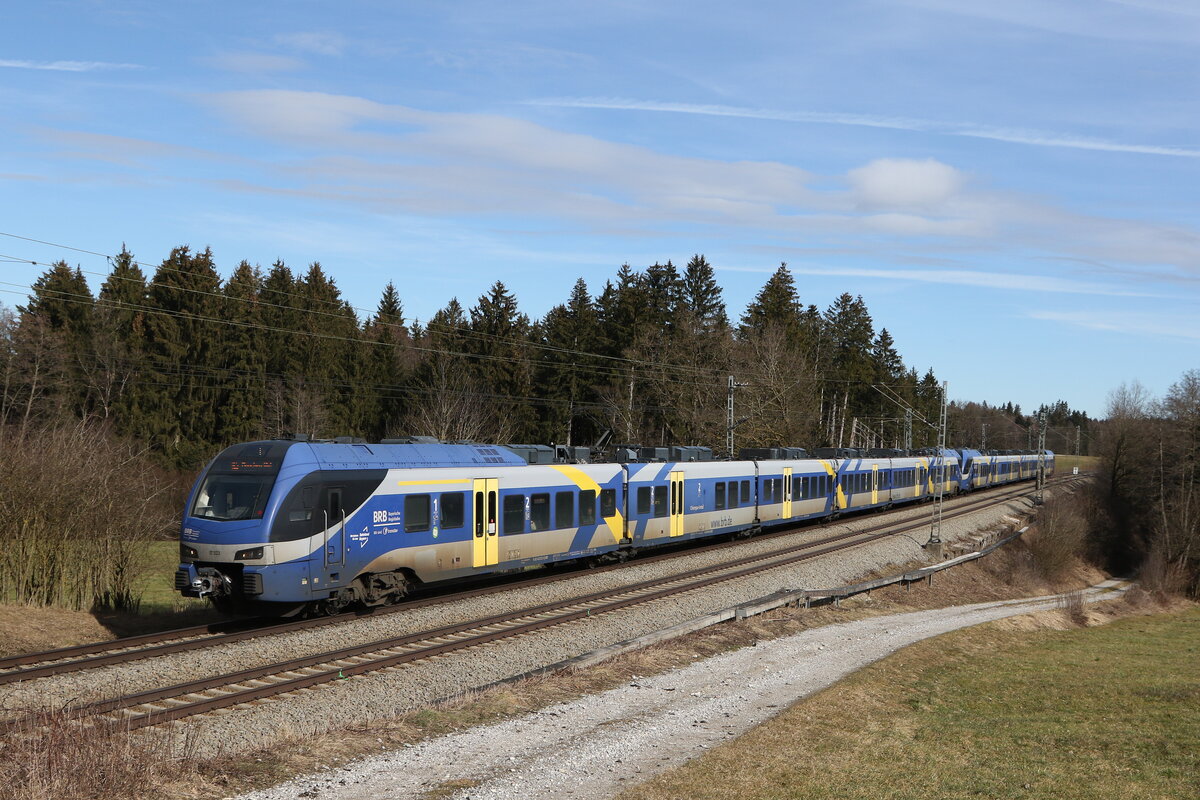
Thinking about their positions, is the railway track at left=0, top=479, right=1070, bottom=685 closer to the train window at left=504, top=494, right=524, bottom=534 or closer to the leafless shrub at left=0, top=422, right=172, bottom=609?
the train window at left=504, top=494, right=524, bottom=534

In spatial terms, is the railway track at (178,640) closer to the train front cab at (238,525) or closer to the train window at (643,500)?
the train front cab at (238,525)

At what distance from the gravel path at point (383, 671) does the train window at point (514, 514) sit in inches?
56.7

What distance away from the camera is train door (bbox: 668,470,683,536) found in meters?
31.0

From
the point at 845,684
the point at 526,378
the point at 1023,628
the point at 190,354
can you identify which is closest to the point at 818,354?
the point at 526,378

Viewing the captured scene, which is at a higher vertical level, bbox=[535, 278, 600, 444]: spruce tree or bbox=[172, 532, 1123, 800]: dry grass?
bbox=[535, 278, 600, 444]: spruce tree

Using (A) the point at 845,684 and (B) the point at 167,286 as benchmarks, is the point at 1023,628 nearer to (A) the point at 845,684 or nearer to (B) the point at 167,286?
(A) the point at 845,684

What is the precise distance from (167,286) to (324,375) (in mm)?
13477

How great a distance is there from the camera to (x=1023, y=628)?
27.9 metres

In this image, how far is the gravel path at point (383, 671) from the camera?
12.3 meters

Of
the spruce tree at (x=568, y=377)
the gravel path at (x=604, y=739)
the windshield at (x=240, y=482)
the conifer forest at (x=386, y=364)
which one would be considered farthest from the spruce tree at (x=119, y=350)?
the gravel path at (x=604, y=739)

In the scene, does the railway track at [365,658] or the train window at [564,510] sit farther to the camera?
the train window at [564,510]

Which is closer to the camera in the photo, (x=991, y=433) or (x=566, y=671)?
(x=566, y=671)

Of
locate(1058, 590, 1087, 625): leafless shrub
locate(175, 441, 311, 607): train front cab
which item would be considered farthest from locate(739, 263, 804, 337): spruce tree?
locate(175, 441, 311, 607): train front cab

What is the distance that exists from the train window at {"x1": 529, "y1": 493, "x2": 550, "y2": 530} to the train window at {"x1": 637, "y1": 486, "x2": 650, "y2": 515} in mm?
5093
